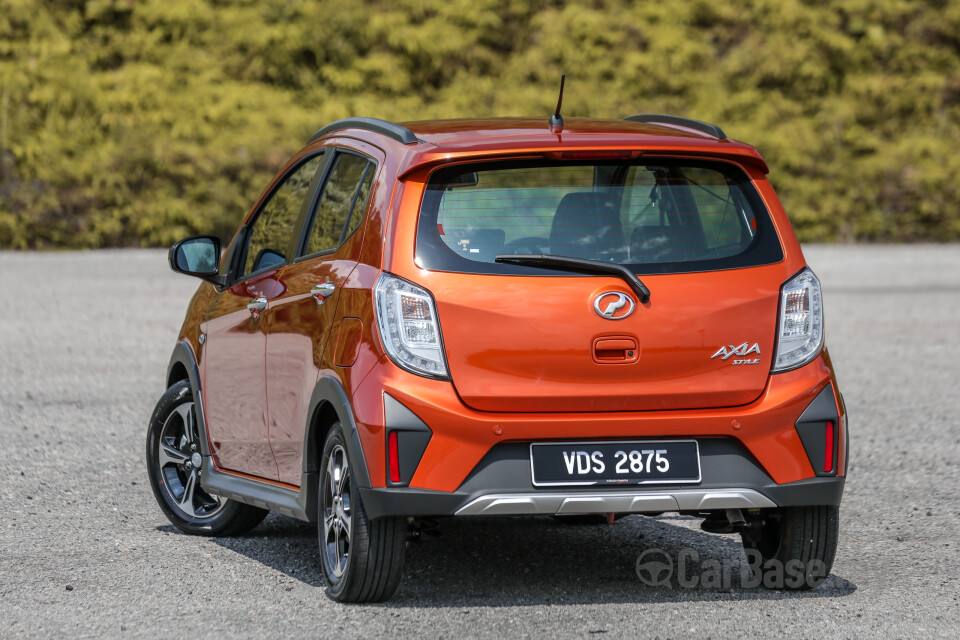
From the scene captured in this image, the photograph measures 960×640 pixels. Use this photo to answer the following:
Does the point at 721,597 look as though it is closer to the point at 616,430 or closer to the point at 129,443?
the point at 616,430

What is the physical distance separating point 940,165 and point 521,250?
28254 millimetres

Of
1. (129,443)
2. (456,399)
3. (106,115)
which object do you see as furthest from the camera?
(106,115)

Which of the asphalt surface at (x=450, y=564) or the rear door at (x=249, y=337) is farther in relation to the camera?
Result: the rear door at (x=249, y=337)

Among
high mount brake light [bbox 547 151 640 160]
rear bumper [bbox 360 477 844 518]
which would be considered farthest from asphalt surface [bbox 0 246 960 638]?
high mount brake light [bbox 547 151 640 160]

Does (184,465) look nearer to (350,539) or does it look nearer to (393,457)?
(350,539)

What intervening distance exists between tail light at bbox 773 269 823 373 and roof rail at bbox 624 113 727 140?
62 centimetres

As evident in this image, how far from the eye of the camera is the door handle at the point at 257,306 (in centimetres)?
592

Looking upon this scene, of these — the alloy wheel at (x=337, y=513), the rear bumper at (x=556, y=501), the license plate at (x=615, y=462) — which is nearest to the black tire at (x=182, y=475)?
the alloy wheel at (x=337, y=513)

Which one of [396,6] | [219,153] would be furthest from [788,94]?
[219,153]

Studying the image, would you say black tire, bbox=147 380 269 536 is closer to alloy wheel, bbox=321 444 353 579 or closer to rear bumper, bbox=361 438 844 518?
alloy wheel, bbox=321 444 353 579

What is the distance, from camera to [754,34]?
3538cm

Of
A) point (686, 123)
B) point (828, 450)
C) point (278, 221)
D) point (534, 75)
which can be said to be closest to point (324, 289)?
point (278, 221)

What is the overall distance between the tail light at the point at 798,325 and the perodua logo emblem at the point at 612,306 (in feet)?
1.76
